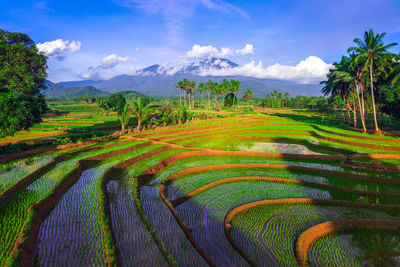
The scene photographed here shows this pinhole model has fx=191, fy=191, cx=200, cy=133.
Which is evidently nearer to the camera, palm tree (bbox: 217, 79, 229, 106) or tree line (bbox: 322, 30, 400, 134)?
tree line (bbox: 322, 30, 400, 134)

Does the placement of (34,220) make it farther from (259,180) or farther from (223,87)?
(223,87)

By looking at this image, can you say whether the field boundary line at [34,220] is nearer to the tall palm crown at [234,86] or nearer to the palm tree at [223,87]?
the tall palm crown at [234,86]

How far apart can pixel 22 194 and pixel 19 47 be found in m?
23.0

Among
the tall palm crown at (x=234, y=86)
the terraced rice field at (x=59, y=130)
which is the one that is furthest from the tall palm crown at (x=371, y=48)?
the tall palm crown at (x=234, y=86)

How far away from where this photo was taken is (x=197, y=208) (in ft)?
31.6

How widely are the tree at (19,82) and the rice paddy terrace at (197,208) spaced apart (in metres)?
3.17

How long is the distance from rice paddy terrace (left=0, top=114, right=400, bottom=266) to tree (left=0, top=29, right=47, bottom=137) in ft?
10.4

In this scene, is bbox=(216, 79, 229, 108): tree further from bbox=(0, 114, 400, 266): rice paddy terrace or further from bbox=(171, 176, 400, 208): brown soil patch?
bbox=(171, 176, 400, 208): brown soil patch

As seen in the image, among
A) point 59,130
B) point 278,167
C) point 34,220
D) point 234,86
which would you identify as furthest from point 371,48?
point 234,86

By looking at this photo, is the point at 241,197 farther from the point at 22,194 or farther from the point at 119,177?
the point at 22,194

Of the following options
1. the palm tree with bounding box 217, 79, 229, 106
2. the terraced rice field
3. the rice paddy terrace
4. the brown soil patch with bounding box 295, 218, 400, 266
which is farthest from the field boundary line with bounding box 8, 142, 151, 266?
the palm tree with bounding box 217, 79, 229, 106

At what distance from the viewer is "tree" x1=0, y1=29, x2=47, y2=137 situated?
1413 cm

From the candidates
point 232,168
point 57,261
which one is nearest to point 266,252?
point 57,261

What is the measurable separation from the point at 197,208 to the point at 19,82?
25.5 meters
